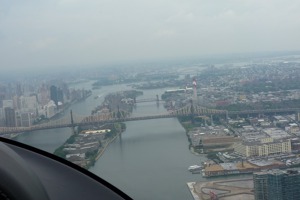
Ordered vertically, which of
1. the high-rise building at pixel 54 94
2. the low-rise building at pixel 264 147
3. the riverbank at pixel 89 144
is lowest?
the low-rise building at pixel 264 147

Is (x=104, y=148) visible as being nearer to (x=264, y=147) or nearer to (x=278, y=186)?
(x=264, y=147)

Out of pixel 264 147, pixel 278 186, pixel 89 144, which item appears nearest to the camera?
pixel 278 186

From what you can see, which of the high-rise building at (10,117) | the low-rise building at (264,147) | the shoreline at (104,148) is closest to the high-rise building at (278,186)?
the low-rise building at (264,147)

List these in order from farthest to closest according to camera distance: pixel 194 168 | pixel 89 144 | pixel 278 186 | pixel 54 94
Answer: pixel 54 94, pixel 89 144, pixel 194 168, pixel 278 186

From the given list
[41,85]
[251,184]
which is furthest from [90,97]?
[251,184]

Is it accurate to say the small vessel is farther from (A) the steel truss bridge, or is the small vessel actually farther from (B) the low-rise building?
(A) the steel truss bridge

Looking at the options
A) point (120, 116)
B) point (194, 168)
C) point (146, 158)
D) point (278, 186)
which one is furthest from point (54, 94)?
point (278, 186)

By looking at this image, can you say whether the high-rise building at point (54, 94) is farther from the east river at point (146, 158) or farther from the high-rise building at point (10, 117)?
the high-rise building at point (10, 117)
